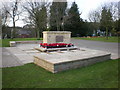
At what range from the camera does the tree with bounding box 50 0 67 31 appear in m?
26.7

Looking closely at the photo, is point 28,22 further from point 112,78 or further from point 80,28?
point 112,78

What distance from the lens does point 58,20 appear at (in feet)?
89.9

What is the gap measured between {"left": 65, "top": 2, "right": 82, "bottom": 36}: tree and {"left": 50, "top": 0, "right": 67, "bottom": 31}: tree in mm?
1822

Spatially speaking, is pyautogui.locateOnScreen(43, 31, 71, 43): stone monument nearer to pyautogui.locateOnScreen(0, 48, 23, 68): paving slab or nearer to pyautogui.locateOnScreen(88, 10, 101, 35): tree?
pyautogui.locateOnScreen(0, 48, 23, 68): paving slab

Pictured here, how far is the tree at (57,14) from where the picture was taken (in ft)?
87.6

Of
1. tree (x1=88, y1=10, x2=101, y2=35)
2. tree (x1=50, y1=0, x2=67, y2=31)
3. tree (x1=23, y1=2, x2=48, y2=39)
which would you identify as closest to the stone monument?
tree (x1=23, y1=2, x2=48, y2=39)

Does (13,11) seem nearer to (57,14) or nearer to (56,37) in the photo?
(57,14)

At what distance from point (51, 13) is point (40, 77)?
24.0 metres

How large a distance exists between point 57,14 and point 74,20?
5693mm

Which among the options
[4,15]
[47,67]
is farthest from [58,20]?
[47,67]

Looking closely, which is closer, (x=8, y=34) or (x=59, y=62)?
(x=59, y=62)

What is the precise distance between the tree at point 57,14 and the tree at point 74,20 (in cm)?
182

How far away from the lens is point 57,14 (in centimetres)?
2747

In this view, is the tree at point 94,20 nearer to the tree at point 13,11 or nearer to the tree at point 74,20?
the tree at point 74,20
